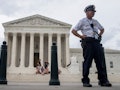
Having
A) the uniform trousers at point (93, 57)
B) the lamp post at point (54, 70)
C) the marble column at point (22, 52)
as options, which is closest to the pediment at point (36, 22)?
the marble column at point (22, 52)

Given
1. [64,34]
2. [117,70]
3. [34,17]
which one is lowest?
[117,70]

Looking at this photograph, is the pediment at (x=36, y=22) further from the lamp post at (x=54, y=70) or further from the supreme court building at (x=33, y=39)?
the lamp post at (x=54, y=70)

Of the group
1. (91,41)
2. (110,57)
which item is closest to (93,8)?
(91,41)

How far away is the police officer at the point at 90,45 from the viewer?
7.15 meters

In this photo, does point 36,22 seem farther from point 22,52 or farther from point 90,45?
point 90,45

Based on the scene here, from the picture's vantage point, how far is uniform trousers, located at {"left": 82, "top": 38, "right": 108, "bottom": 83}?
716 cm

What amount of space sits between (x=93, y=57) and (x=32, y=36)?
52354mm

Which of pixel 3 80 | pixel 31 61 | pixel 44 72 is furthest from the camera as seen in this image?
pixel 31 61

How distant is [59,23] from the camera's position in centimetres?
5959

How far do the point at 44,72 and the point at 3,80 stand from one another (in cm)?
1983

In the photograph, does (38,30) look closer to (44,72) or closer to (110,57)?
(110,57)

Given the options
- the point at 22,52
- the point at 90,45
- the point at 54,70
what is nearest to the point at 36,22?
the point at 22,52

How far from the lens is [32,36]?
59094mm

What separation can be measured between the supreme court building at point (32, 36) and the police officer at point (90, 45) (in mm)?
49873
